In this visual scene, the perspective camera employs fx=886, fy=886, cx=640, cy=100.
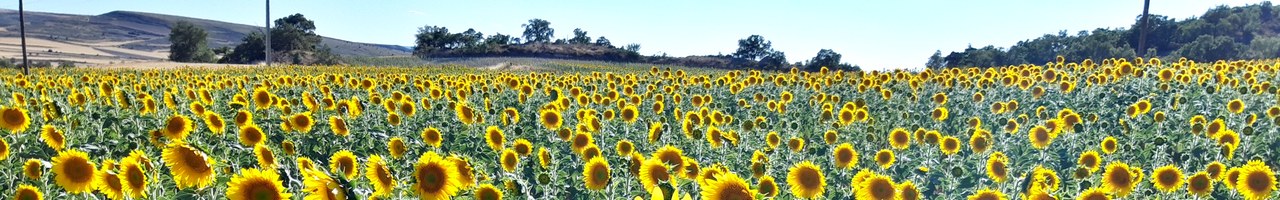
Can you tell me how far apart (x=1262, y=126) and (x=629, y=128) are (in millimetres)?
4756

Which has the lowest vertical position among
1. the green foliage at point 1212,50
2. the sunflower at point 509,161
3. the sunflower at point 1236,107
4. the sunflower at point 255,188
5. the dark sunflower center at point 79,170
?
the sunflower at point 509,161

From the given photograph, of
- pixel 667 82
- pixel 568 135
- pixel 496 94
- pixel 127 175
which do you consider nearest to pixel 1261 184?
pixel 568 135

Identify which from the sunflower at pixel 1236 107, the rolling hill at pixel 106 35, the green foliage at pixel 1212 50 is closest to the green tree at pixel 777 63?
the green foliage at pixel 1212 50

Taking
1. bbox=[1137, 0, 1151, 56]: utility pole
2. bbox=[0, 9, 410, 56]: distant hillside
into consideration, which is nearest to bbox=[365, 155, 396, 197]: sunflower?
bbox=[1137, 0, 1151, 56]: utility pole

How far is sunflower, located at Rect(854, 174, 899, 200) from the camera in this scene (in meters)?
3.17

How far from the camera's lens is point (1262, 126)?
6.62m

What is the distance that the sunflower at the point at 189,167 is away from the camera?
2.87 m

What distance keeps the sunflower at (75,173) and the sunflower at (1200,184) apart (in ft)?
14.0

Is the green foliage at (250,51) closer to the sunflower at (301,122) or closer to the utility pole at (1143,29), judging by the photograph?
the utility pole at (1143,29)

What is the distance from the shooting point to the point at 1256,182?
11.9ft

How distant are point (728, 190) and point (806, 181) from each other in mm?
1202

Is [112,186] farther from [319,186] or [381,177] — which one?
[319,186]

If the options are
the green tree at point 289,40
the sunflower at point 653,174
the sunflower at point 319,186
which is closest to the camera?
the sunflower at point 319,186

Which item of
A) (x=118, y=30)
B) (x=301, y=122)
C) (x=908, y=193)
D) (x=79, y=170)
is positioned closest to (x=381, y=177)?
(x=79, y=170)
